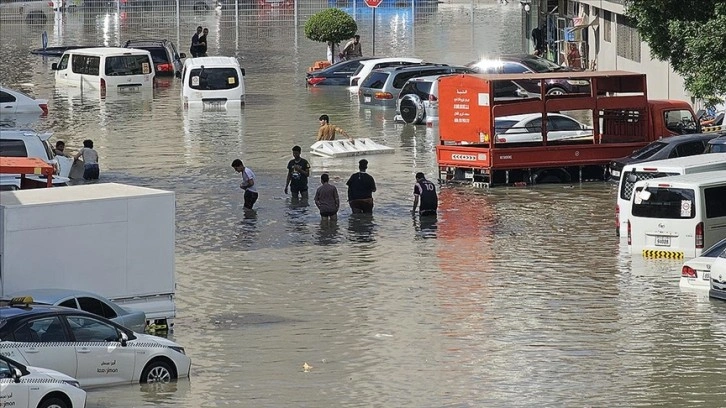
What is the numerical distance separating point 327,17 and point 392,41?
444 inches

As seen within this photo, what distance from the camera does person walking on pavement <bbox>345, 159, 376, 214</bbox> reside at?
102 ft

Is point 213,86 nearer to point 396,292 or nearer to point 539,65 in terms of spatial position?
point 539,65

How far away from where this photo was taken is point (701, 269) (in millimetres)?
23609

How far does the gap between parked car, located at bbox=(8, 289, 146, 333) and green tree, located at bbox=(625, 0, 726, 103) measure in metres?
14.2

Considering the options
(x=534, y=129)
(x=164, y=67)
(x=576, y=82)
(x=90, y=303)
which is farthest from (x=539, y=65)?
(x=90, y=303)

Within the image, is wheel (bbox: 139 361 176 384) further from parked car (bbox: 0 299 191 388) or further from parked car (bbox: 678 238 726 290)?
parked car (bbox: 678 238 726 290)

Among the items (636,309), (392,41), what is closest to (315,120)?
(636,309)

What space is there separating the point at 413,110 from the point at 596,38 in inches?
599

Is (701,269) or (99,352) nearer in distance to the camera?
(99,352)

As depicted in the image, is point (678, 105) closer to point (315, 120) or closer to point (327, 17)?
point (315, 120)

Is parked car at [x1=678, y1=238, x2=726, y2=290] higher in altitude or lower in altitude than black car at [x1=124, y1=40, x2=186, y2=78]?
lower

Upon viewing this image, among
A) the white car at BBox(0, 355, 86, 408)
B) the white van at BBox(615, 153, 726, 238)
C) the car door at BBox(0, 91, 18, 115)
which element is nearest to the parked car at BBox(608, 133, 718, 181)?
the white van at BBox(615, 153, 726, 238)

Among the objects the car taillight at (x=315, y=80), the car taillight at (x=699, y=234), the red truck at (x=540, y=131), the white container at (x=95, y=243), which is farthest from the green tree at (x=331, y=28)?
the white container at (x=95, y=243)

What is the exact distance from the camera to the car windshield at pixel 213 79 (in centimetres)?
4734
